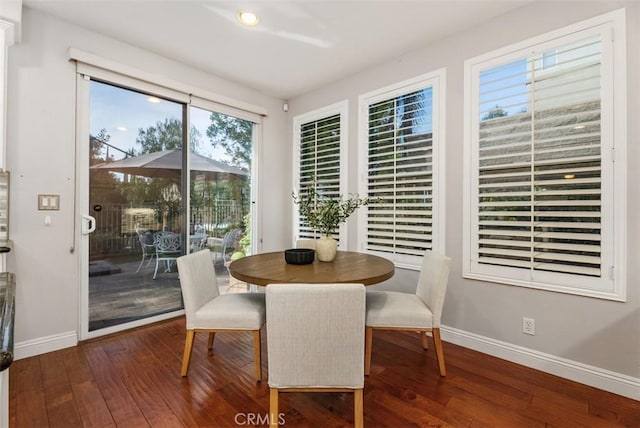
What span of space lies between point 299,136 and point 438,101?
194 cm

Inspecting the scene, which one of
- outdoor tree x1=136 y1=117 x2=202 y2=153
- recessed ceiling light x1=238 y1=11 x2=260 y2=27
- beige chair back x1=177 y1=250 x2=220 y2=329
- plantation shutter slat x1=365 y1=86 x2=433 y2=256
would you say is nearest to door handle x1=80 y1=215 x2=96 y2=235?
outdoor tree x1=136 y1=117 x2=202 y2=153

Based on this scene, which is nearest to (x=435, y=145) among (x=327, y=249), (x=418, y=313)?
(x=327, y=249)

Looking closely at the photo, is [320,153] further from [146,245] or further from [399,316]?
[399,316]

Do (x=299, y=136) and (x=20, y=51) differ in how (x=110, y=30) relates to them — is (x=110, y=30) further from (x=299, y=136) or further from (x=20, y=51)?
(x=299, y=136)

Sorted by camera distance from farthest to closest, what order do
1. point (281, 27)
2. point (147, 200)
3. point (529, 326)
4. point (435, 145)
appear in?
point (147, 200), point (435, 145), point (281, 27), point (529, 326)

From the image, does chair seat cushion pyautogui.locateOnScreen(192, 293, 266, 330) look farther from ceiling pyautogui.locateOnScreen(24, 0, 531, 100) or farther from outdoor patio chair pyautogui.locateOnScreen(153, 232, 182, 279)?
ceiling pyautogui.locateOnScreen(24, 0, 531, 100)

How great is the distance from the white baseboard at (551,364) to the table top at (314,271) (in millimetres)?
1051

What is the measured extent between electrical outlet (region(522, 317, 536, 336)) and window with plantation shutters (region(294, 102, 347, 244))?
1.83 metres

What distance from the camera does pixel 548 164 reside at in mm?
2115

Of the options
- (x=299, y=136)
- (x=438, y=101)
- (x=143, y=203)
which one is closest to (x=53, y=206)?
(x=143, y=203)

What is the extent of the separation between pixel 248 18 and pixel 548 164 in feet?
8.39

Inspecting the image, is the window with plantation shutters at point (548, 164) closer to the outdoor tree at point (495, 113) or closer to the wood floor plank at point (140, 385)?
the outdoor tree at point (495, 113)

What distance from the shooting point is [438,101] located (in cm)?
268

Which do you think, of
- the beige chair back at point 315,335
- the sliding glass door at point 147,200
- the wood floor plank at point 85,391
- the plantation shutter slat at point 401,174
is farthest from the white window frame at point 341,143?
the wood floor plank at point 85,391
